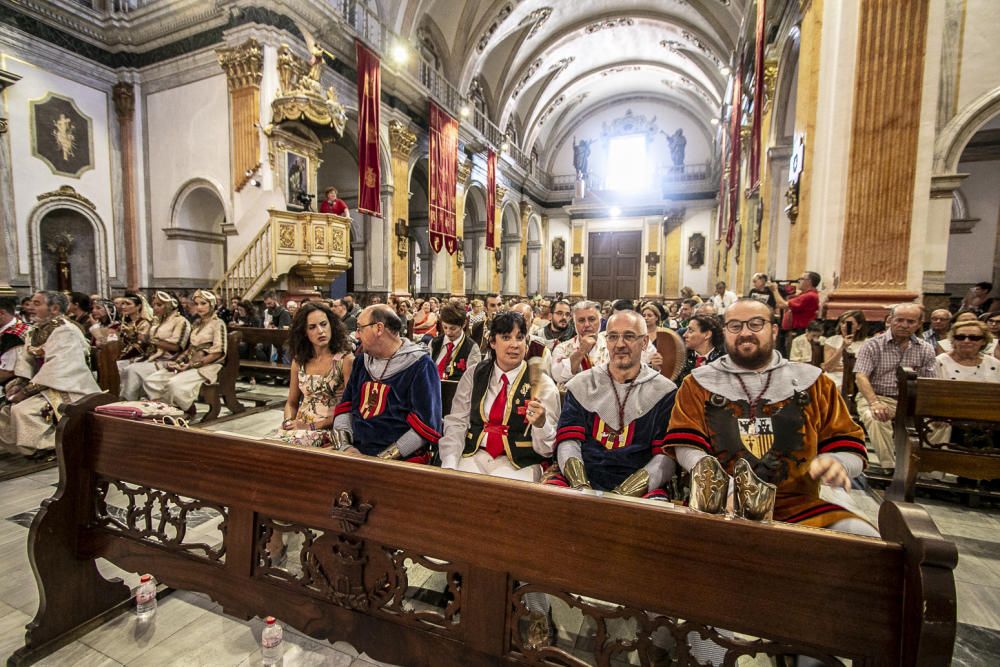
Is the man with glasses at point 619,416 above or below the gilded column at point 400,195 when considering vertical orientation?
below

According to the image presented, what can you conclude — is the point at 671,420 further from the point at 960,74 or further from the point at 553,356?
the point at 960,74

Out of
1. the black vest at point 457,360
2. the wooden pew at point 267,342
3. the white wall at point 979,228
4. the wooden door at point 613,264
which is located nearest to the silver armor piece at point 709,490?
the black vest at point 457,360

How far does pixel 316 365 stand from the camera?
10.3 feet

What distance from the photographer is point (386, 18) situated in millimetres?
12117

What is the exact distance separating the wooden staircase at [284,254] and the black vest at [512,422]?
24.9 ft

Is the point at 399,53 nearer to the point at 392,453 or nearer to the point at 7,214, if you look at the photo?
the point at 7,214

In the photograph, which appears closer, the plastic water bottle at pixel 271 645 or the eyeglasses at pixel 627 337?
the plastic water bottle at pixel 271 645

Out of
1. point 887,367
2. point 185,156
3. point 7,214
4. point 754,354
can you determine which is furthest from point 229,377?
point 7,214

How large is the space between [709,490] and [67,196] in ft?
44.8

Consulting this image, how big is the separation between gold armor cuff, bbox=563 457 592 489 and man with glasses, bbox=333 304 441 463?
0.94 m

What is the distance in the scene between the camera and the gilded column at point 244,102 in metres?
8.87

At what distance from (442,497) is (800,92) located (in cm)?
747

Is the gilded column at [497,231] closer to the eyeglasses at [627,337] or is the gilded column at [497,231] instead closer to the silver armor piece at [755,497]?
the eyeglasses at [627,337]

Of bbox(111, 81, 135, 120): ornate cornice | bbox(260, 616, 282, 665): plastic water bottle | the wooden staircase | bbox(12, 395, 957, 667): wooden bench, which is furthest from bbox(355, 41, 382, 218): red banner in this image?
bbox(260, 616, 282, 665): plastic water bottle
